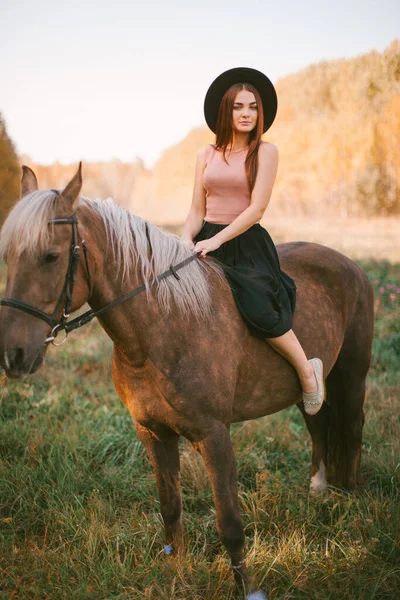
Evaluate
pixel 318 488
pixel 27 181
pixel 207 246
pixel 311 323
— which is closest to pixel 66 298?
pixel 27 181

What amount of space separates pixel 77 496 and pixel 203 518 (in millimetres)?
977

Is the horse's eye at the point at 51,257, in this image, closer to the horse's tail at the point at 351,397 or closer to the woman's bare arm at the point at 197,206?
the woman's bare arm at the point at 197,206

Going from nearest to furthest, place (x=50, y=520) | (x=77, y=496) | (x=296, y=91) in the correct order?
(x=50, y=520) < (x=77, y=496) < (x=296, y=91)

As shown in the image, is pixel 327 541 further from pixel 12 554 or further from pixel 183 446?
pixel 12 554

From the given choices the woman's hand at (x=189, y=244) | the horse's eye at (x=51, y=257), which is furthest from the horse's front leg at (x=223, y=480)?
the horse's eye at (x=51, y=257)

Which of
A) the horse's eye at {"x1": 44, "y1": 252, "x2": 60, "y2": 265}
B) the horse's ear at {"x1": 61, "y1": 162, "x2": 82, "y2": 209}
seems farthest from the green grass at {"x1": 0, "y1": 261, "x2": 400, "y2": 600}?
the horse's ear at {"x1": 61, "y1": 162, "x2": 82, "y2": 209}

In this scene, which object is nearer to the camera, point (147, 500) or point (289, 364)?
point (289, 364)

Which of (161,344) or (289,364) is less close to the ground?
(161,344)

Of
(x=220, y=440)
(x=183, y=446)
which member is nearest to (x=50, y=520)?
A: (x=183, y=446)

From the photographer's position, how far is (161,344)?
226 centimetres

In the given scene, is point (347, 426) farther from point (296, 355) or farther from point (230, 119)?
point (230, 119)

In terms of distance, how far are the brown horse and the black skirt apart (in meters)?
0.09

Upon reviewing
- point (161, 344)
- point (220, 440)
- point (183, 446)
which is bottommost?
point (183, 446)

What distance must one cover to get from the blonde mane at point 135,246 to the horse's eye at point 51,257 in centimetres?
4
